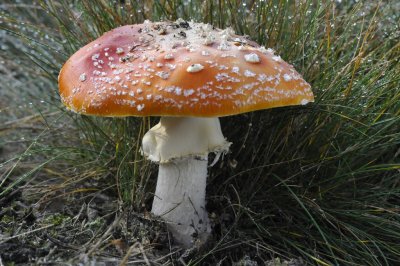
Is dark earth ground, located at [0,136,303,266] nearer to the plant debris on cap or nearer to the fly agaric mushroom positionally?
the fly agaric mushroom

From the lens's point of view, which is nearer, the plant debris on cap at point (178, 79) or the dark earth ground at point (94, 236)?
the plant debris on cap at point (178, 79)

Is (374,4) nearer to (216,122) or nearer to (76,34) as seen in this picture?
(216,122)

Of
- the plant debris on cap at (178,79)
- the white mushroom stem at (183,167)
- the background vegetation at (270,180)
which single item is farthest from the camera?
the background vegetation at (270,180)

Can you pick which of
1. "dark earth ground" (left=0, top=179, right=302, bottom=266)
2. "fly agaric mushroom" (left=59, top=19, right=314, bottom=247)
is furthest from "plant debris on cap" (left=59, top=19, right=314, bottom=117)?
"dark earth ground" (left=0, top=179, right=302, bottom=266)

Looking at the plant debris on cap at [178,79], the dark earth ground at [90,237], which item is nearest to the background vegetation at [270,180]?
the dark earth ground at [90,237]

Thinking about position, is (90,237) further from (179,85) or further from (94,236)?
(179,85)

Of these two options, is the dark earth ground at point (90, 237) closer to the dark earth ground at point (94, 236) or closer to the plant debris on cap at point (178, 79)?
the dark earth ground at point (94, 236)

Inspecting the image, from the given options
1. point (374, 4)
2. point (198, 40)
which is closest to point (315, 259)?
point (198, 40)
